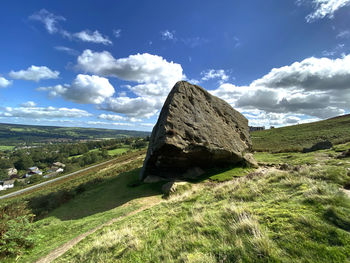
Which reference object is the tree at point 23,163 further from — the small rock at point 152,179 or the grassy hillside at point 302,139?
the grassy hillside at point 302,139

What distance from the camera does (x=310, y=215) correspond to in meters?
4.18

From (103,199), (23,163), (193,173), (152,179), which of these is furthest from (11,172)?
(193,173)

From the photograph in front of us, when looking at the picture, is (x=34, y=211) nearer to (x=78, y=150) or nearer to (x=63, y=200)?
(x=63, y=200)

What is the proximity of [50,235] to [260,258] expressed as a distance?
1262 centimetres

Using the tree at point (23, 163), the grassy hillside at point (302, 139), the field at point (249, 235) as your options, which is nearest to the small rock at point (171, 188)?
the field at point (249, 235)

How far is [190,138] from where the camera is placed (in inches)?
632

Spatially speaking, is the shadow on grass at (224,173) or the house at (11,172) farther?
the house at (11,172)

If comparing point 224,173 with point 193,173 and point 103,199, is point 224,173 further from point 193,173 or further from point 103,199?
point 103,199

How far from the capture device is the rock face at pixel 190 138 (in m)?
15.5

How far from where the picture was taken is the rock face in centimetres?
1549

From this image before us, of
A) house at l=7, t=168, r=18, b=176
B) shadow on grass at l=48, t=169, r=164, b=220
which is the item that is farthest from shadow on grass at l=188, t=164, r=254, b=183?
house at l=7, t=168, r=18, b=176

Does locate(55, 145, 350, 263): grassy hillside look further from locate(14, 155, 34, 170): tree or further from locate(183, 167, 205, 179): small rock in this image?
locate(14, 155, 34, 170): tree

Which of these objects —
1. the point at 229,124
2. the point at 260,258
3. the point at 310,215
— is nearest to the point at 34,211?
the point at 260,258

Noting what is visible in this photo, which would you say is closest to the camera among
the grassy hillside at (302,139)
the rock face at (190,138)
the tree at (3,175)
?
the rock face at (190,138)
